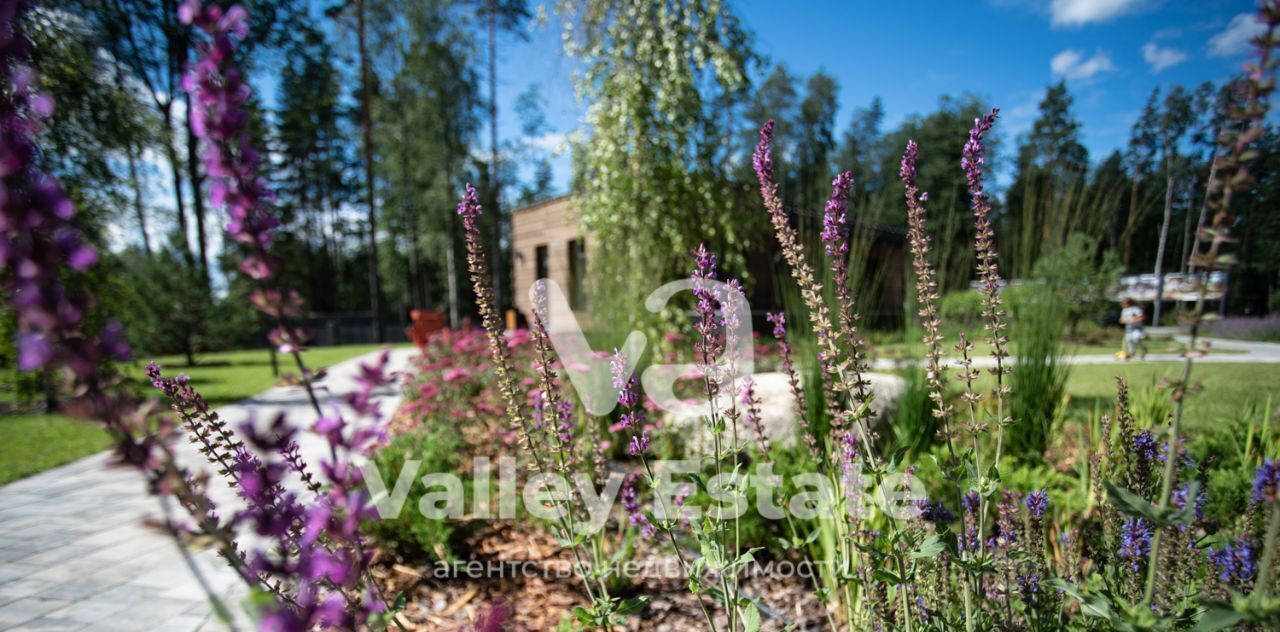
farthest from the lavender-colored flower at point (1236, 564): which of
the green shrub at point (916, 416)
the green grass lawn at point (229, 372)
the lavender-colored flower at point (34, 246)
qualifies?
the green grass lawn at point (229, 372)

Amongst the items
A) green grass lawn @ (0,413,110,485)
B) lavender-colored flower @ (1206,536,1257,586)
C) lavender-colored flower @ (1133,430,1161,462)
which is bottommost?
green grass lawn @ (0,413,110,485)

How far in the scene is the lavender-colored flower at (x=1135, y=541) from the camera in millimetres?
1631

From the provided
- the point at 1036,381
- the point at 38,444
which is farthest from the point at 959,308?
the point at 38,444

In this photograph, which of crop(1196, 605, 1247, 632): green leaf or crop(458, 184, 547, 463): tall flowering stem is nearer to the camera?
crop(1196, 605, 1247, 632): green leaf

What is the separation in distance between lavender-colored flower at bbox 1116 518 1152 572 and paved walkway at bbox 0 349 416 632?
2.37 metres

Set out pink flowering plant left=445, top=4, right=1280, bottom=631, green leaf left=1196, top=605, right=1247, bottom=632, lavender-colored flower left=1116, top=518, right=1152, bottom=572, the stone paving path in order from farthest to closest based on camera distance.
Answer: the stone paving path
lavender-colored flower left=1116, top=518, right=1152, bottom=572
pink flowering plant left=445, top=4, right=1280, bottom=631
green leaf left=1196, top=605, right=1247, bottom=632

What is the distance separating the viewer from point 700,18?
7.91 metres

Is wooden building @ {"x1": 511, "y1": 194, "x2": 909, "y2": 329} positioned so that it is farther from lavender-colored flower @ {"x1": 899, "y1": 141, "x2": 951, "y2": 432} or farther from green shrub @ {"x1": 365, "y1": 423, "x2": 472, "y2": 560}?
lavender-colored flower @ {"x1": 899, "y1": 141, "x2": 951, "y2": 432}

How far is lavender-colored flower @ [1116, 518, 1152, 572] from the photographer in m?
1.63

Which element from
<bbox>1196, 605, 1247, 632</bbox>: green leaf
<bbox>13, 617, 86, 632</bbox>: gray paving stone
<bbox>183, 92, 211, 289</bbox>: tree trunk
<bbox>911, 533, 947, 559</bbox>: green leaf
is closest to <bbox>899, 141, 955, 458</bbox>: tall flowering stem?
<bbox>911, 533, 947, 559</bbox>: green leaf

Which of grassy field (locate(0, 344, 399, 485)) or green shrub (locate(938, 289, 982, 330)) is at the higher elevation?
green shrub (locate(938, 289, 982, 330))

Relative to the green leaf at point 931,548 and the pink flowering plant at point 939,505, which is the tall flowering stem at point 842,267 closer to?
the pink flowering plant at point 939,505

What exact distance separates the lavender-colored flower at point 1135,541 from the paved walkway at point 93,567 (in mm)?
2373

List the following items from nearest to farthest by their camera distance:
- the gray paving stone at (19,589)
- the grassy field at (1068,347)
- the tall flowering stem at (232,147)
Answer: the tall flowering stem at (232,147) → the gray paving stone at (19,589) → the grassy field at (1068,347)
